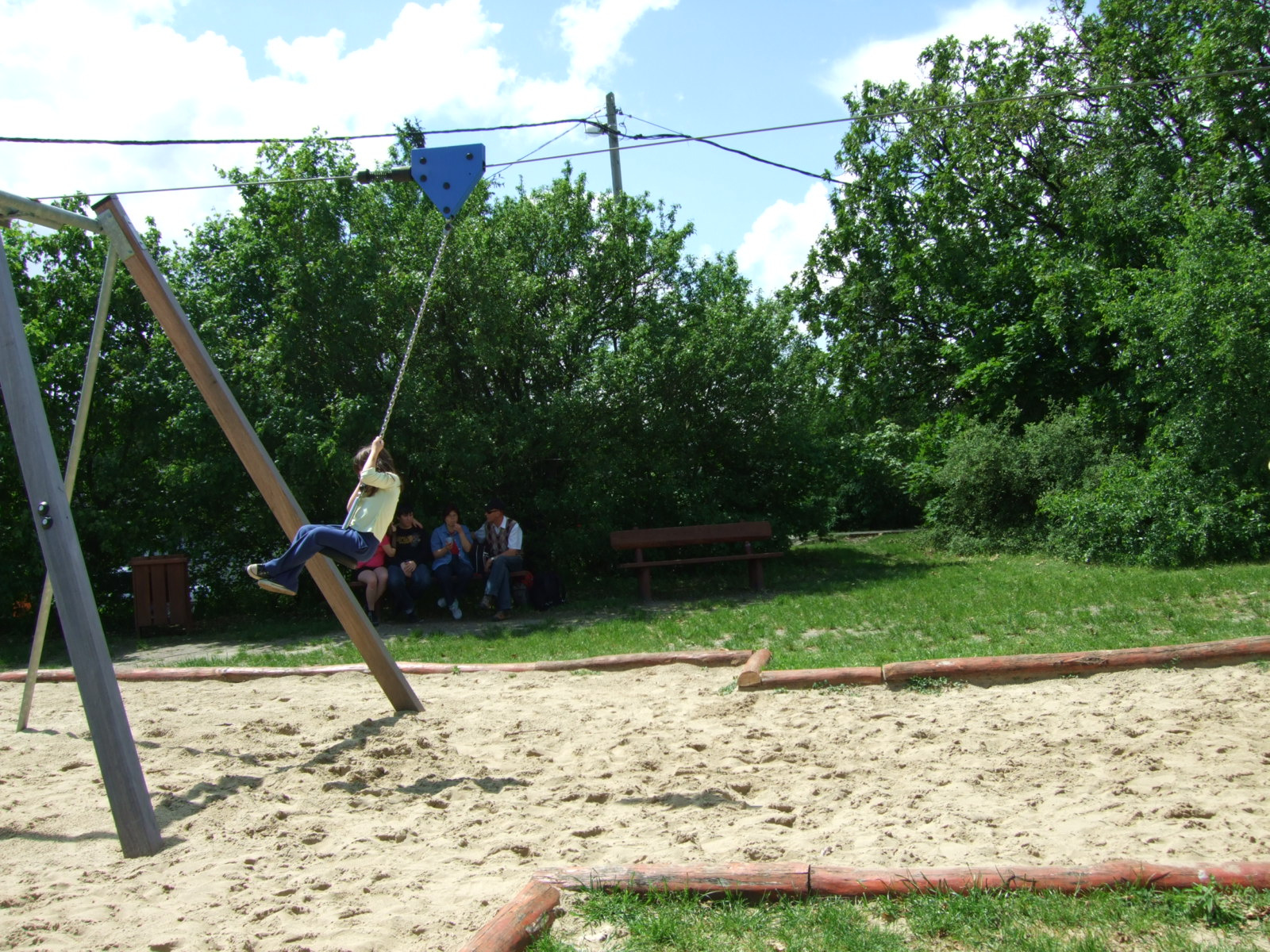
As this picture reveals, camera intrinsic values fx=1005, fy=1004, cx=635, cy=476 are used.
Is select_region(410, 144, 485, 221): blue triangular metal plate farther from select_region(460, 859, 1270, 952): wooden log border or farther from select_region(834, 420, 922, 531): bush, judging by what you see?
select_region(834, 420, 922, 531): bush

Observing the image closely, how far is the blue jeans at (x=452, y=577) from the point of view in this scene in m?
11.4

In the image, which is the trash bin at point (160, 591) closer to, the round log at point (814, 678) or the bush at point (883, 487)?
the round log at point (814, 678)

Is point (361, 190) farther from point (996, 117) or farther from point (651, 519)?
point (996, 117)

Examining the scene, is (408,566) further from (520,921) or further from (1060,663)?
(520,921)

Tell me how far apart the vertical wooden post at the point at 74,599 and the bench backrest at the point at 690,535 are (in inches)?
329

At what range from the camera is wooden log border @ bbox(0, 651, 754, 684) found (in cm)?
772

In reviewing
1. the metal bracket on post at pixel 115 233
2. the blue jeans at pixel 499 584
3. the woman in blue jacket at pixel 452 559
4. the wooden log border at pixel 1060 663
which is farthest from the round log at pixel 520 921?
the woman in blue jacket at pixel 452 559

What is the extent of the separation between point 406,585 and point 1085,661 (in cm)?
731

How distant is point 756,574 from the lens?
1263 cm

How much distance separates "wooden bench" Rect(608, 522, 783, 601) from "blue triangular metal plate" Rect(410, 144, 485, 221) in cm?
583

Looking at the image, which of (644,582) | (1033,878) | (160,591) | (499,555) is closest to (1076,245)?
(644,582)

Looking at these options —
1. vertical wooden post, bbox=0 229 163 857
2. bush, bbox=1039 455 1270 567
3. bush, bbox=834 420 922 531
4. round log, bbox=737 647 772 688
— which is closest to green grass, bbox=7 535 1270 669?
round log, bbox=737 647 772 688

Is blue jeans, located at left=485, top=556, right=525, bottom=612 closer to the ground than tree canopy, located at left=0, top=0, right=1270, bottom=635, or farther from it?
closer to the ground

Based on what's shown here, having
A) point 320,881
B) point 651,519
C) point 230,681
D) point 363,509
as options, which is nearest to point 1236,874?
point 320,881
